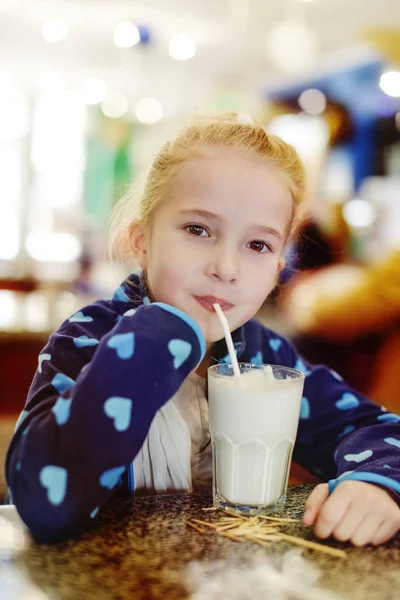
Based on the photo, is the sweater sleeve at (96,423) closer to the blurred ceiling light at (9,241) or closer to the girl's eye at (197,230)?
the girl's eye at (197,230)

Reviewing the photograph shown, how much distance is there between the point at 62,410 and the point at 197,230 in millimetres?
321

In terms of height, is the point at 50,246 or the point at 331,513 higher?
the point at 50,246

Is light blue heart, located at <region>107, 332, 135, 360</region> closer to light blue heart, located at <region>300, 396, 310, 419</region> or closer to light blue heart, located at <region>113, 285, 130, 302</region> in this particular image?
light blue heart, located at <region>113, 285, 130, 302</region>

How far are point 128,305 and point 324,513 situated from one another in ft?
1.41

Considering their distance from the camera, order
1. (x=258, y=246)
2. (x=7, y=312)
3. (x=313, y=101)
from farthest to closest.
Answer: (x=313, y=101) < (x=7, y=312) < (x=258, y=246)

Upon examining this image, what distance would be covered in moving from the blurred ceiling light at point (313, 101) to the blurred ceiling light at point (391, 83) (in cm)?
62

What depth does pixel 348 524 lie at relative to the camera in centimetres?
66

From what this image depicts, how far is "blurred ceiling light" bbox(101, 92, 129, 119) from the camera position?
23.6 feet

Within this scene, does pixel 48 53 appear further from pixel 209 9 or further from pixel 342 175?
pixel 342 175

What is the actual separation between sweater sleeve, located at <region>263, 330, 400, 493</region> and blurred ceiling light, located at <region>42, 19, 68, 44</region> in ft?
16.5

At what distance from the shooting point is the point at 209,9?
16.2ft

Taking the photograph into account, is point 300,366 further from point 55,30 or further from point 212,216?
point 55,30

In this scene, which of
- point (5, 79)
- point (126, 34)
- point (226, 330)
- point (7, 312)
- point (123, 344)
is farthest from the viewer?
point (5, 79)

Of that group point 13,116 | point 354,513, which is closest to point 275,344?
point 354,513
